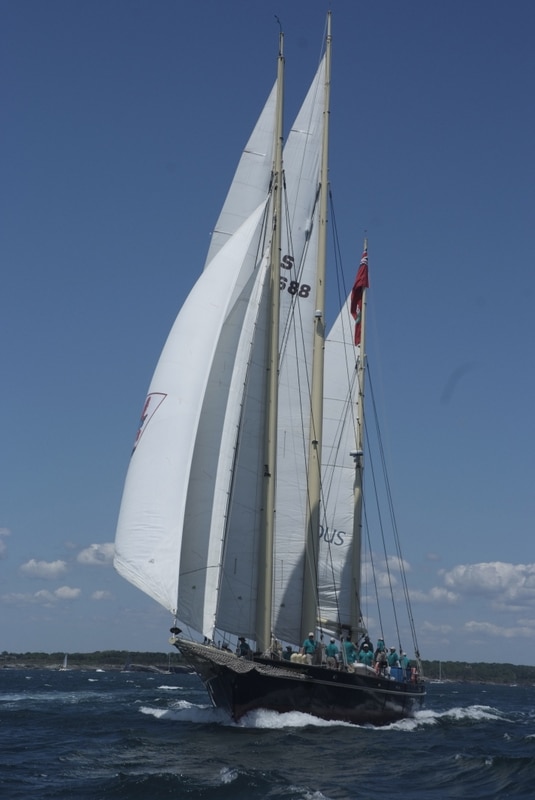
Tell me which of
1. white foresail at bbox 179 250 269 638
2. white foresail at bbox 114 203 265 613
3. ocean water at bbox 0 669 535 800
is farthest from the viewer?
white foresail at bbox 179 250 269 638

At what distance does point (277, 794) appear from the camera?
1875 cm

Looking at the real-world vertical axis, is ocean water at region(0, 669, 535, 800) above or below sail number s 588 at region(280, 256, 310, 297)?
below

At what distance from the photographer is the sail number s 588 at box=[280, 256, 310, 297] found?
34219 millimetres

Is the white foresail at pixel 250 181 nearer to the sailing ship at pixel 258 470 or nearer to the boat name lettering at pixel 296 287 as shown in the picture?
the sailing ship at pixel 258 470

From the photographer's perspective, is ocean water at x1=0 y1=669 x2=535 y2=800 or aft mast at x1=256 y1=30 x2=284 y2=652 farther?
aft mast at x1=256 y1=30 x2=284 y2=652

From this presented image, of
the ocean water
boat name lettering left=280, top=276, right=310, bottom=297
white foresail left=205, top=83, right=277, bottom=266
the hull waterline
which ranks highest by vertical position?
white foresail left=205, top=83, right=277, bottom=266

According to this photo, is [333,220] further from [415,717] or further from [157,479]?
[415,717]

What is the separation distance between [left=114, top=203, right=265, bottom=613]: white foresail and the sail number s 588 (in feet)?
16.8

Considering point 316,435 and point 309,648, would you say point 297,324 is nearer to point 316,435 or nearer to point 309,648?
point 316,435

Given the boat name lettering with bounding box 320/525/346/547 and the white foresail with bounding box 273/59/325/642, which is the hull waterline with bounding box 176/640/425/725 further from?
the boat name lettering with bounding box 320/525/346/547

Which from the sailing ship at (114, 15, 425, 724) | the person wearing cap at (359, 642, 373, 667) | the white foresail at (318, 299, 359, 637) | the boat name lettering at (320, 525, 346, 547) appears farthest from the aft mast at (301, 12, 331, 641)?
the boat name lettering at (320, 525, 346, 547)

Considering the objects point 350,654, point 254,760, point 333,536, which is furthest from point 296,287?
point 254,760

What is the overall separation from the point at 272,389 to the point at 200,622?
7.01 m

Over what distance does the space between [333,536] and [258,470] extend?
29.9 ft
